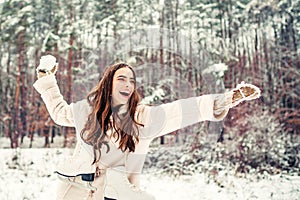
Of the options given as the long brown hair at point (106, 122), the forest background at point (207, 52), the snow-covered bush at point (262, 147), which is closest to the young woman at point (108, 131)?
the long brown hair at point (106, 122)

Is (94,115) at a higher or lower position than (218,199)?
higher

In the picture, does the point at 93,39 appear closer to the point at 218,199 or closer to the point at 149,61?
the point at 149,61

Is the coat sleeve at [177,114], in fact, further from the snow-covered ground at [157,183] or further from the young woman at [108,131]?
the snow-covered ground at [157,183]

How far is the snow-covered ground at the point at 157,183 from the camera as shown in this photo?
226 centimetres

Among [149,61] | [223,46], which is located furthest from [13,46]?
[223,46]

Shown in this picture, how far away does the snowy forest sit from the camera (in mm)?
2357

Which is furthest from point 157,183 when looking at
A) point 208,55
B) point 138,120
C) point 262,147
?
point 138,120

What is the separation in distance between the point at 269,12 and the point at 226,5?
9.4 inches

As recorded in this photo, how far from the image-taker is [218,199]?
222cm

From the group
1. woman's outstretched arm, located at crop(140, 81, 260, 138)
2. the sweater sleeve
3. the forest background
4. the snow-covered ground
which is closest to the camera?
woman's outstretched arm, located at crop(140, 81, 260, 138)

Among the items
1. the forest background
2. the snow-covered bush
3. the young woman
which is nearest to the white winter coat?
the young woman

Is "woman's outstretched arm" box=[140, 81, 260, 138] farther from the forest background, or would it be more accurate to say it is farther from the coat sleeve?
the forest background

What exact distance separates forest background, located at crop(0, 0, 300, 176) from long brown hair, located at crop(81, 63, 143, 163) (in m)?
1.19

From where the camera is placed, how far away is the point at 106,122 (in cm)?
107
